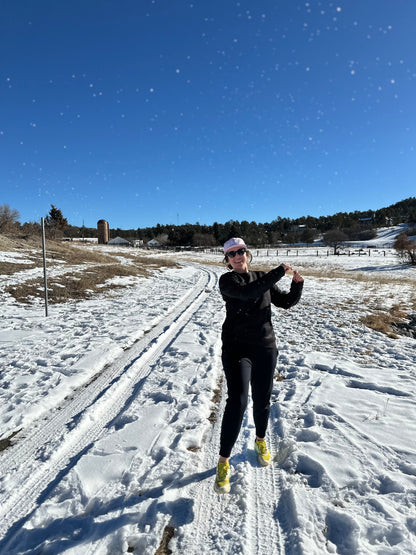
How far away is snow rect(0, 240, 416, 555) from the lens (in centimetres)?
218

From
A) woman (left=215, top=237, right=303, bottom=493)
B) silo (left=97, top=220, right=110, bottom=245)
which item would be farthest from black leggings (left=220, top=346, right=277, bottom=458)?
silo (left=97, top=220, right=110, bottom=245)

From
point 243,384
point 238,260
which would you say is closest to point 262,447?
point 243,384

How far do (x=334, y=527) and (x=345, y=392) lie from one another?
2.59 m

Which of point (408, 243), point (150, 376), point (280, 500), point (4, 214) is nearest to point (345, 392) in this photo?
point (280, 500)

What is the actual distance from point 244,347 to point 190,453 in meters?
1.38

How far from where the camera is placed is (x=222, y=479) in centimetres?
259

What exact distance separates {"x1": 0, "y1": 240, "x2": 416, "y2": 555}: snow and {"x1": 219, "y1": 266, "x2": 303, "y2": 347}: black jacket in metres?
1.33

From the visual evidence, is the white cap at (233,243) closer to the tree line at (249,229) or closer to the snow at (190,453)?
the snow at (190,453)

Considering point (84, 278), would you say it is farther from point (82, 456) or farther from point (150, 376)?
point (82, 456)

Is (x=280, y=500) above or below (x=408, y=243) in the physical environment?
below

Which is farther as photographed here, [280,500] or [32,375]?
[32,375]

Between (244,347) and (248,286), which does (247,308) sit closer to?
(248,286)

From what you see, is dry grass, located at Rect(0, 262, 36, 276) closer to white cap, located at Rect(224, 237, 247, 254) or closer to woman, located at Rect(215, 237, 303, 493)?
white cap, located at Rect(224, 237, 247, 254)

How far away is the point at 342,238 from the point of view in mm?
85188
